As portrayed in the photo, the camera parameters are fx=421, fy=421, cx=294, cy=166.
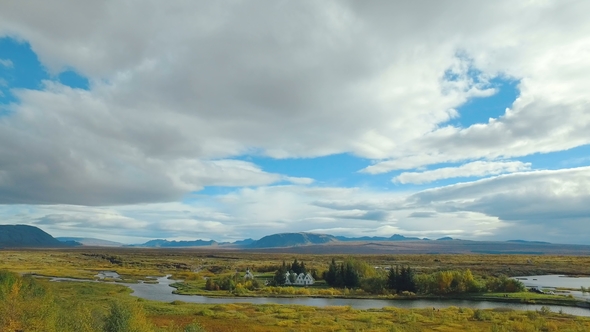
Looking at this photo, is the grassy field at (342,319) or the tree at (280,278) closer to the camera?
the grassy field at (342,319)

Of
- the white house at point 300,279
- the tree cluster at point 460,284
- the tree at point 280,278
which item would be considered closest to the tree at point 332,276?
the white house at point 300,279

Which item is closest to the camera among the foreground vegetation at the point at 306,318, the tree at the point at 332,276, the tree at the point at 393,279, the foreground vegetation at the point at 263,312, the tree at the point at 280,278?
the foreground vegetation at the point at 263,312

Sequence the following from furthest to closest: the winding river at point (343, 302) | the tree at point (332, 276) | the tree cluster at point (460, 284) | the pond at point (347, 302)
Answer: the tree at point (332, 276) < the tree cluster at point (460, 284) < the winding river at point (343, 302) < the pond at point (347, 302)

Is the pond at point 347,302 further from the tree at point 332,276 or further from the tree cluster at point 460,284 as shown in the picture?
the tree at point 332,276

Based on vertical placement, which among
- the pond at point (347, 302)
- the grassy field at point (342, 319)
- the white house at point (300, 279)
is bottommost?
the pond at point (347, 302)

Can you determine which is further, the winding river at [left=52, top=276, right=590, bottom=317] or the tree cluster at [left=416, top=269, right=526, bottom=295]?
the tree cluster at [left=416, top=269, right=526, bottom=295]

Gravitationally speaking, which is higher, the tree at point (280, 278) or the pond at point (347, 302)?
the tree at point (280, 278)

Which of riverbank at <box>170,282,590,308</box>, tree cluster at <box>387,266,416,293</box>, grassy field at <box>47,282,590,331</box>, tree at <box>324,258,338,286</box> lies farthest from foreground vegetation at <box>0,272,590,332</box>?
tree at <box>324,258,338,286</box>

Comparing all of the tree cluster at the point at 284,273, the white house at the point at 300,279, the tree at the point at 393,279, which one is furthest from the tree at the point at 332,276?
the tree at the point at 393,279

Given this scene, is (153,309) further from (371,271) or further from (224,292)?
(371,271)

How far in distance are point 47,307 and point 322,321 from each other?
31605 millimetres

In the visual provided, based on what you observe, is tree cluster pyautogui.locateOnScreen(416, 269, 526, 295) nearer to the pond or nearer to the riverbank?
the riverbank

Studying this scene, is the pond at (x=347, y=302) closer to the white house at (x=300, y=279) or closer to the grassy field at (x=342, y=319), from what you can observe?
the grassy field at (x=342, y=319)

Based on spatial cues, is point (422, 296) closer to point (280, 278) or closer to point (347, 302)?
point (347, 302)
